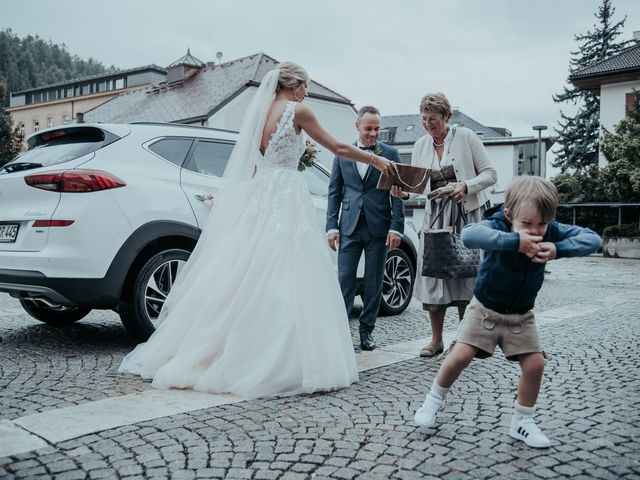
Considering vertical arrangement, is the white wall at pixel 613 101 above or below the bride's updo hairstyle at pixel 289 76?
above

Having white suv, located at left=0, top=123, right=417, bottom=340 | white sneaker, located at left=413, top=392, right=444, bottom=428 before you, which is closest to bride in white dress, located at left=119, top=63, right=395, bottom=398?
white suv, located at left=0, top=123, right=417, bottom=340

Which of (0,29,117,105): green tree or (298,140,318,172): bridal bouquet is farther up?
(0,29,117,105): green tree

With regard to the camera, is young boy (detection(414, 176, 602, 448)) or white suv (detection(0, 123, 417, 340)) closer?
young boy (detection(414, 176, 602, 448))

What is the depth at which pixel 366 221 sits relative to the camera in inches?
208

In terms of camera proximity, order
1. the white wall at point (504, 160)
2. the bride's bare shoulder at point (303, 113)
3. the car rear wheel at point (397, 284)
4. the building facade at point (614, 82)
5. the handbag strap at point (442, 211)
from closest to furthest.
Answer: the bride's bare shoulder at point (303, 113)
the handbag strap at point (442, 211)
the car rear wheel at point (397, 284)
the building facade at point (614, 82)
the white wall at point (504, 160)

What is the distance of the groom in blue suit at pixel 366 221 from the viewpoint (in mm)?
5258

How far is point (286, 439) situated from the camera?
122 inches

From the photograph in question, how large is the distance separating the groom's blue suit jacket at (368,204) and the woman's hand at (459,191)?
54 centimetres

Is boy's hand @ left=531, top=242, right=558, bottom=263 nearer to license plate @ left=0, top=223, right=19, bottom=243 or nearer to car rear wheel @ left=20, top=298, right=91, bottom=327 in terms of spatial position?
license plate @ left=0, top=223, right=19, bottom=243

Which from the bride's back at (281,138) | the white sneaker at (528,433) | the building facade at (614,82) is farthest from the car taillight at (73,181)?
the building facade at (614,82)

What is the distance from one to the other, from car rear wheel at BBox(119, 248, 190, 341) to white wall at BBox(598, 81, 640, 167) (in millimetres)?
28647

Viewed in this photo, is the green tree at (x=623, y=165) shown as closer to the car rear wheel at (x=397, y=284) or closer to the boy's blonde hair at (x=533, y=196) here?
the car rear wheel at (x=397, y=284)

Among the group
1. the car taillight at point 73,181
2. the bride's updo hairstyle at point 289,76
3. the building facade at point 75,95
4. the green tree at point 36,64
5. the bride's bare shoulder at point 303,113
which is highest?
the green tree at point 36,64

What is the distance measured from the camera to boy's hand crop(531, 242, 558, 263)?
2787 millimetres
